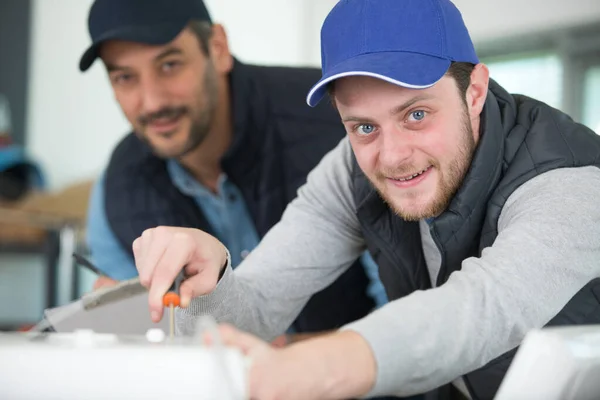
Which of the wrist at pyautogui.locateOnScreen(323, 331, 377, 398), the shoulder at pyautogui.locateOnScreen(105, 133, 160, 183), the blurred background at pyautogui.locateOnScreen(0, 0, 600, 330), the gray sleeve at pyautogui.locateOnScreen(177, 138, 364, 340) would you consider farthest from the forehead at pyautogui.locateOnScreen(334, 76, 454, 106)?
the blurred background at pyautogui.locateOnScreen(0, 0, 600, 330)

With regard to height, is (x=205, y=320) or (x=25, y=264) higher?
(x=205, y=320)

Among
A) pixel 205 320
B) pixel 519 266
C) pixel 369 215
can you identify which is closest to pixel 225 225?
pixel 369 215

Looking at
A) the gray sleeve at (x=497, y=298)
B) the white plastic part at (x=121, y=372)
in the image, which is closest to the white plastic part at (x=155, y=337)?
the white plastic part at (x=121, y=372)

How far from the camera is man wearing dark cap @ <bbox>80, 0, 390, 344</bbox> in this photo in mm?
1593

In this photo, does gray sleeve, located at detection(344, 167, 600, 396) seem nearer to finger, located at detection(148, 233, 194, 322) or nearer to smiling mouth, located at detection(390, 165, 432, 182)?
smiling mouth, located at detection(390, 165, 432, 182)

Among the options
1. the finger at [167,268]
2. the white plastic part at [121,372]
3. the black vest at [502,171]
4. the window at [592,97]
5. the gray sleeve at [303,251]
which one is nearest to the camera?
the white plastic part at [121,372]

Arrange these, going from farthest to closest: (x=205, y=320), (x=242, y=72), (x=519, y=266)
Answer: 1. (x=242, y=72)
2. (x=519, y=266)
3. (x=205, y=320)

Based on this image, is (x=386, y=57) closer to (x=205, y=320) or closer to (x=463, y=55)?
(x=463, y=55)

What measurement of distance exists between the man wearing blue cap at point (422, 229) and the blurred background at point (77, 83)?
1.91 m

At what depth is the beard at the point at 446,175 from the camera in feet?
3.35

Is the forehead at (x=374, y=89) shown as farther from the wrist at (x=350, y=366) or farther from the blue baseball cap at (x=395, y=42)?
the wrist at (x=350, y=366)

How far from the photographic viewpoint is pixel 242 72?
69.4 inches

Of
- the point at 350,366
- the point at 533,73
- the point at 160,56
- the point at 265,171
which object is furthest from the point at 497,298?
the point at 533,73

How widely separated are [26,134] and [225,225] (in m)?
2.63
